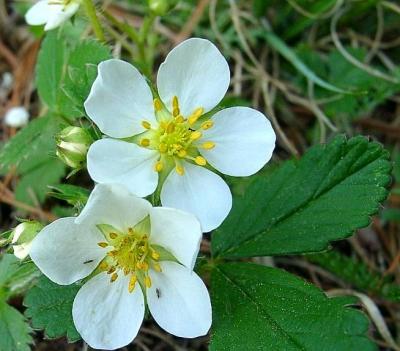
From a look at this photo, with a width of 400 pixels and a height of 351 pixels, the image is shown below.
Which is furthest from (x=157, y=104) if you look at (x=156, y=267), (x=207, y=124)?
(x=156, y=267)

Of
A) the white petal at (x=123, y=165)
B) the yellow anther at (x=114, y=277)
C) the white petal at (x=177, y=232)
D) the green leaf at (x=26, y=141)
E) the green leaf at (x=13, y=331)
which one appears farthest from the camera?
the green leaf at (x=26, y=141)

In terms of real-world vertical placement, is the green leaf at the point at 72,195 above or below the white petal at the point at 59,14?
below

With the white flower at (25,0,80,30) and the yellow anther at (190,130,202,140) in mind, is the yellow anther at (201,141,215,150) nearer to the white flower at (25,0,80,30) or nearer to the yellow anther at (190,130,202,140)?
the yellow anther at (190,130,202,140)

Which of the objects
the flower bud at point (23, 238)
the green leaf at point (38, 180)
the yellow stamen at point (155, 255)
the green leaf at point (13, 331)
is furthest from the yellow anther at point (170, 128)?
the green leaf at point (38, 180)

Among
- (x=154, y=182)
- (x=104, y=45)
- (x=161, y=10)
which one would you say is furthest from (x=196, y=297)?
(x=161, y=10)

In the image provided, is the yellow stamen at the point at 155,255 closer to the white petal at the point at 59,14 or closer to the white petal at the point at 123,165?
the white petal at the point at 123,165

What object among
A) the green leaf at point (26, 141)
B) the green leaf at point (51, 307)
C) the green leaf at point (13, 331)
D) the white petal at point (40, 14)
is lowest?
the green leaf at point (13, 331)

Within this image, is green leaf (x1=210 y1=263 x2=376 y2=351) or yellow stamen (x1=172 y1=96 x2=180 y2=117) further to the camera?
yellow stamen (x1=172 y1=96 x2=180 y2=117)

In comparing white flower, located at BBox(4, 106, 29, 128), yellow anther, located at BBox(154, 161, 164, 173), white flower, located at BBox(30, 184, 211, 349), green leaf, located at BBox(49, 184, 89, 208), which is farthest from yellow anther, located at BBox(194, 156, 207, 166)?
white flower, located at BBox(4, 106, 29, 128)

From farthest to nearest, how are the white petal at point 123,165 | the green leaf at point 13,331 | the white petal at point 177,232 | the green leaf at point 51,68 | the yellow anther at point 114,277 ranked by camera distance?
the green leaf at point 51,68, the green leaf at point 13,331, the yellow anther at point 114,277, the white petal at point 123,165, the white petal at point 177,232

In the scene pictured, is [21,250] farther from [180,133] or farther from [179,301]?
[180,133]
